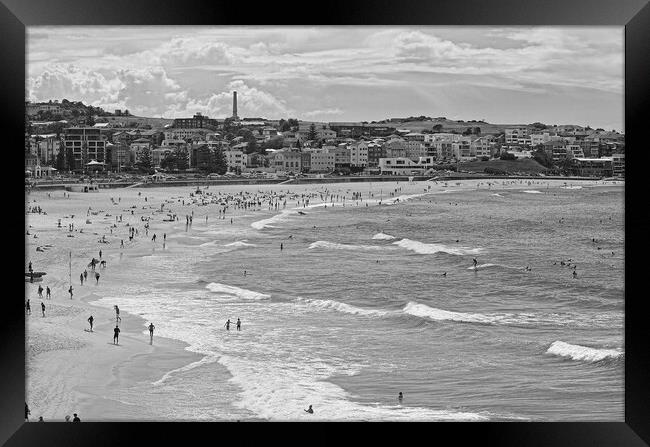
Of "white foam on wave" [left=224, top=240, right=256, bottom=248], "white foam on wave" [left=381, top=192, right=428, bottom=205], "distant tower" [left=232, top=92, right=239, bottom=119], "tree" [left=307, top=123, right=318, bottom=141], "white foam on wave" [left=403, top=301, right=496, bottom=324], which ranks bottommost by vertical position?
"white foam on wave" [left=403, top=301, right=496, bottom=324]

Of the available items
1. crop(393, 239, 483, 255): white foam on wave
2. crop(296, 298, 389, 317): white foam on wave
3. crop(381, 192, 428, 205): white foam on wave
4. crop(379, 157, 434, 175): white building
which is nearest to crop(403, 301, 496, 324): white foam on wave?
crop(296, 298, 389, 317): white foam on wave

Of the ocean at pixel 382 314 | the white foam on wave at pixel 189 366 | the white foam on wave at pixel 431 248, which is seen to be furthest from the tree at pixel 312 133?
the white foam on wave at pixel 189 366

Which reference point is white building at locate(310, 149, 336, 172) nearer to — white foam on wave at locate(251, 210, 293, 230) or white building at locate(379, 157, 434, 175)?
white building at locate(379, 157, 434, 175)

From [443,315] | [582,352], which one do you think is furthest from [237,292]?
[582,352]

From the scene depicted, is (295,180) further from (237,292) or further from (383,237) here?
(237,292)

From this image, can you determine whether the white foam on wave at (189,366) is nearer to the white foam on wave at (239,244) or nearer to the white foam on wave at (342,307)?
the white foam on wave at (342,307)
